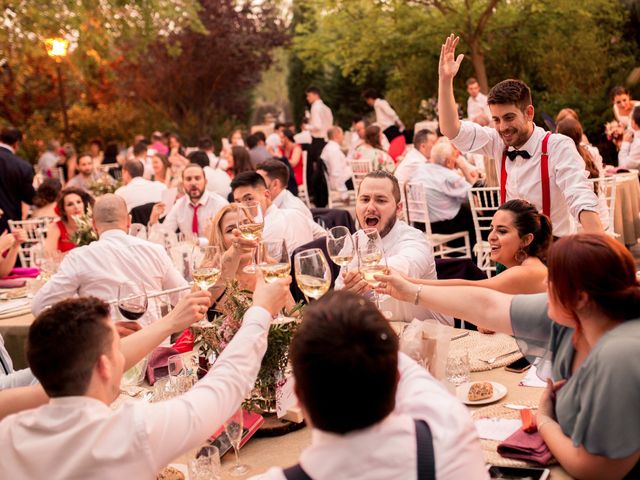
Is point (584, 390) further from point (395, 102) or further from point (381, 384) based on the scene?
point (395, 102)

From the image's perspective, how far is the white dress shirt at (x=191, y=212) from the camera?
6430 millimetres

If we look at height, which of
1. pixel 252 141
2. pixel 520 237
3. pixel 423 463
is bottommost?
pixel 423 463

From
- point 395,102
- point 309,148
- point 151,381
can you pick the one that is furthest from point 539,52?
point 151,381

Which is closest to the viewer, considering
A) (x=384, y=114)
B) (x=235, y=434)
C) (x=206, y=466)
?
(x=206, y=466)

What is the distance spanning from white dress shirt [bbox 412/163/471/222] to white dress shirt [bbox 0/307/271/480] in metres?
5.85

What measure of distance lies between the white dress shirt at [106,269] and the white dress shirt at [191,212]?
217 cm

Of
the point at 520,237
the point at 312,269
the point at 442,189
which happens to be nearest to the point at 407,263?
the point at 520,237

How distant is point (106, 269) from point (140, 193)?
375cm

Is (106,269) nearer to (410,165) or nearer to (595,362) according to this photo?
(595,362)

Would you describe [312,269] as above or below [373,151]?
below

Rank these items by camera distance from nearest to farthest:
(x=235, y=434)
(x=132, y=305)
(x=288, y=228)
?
(x=235, y=434), (x=132, y=305), (x=288, y=228)

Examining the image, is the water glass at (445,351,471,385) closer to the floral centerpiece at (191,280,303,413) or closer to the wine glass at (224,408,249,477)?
the floral centerpiece at (191,280,303,413)

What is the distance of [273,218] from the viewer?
16.9ft

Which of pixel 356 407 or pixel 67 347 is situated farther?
pixel 67 347
